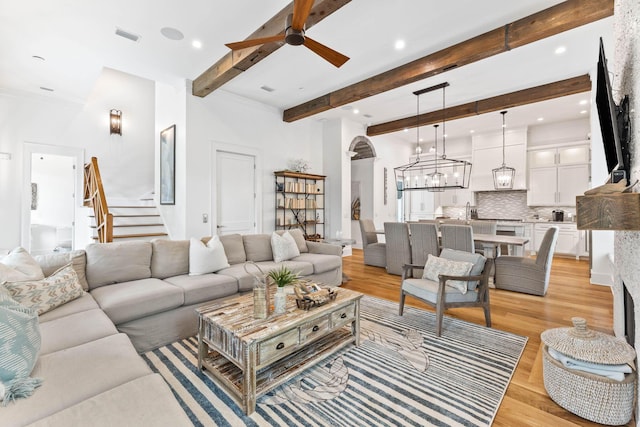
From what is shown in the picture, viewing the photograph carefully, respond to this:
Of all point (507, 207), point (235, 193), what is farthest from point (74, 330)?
point (507, 207)

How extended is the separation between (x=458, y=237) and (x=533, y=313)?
1.32 meters

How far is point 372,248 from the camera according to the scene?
19.2 feet

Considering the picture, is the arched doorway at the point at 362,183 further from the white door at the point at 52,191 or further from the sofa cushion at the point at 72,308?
the white door at the point at 52,191

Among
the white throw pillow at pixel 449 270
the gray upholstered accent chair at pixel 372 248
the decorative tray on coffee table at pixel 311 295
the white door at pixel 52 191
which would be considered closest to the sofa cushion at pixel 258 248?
the decorative tray on coffee table at pixel 311 295

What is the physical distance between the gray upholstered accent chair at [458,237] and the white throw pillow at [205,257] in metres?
3.26

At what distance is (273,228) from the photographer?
6176 millimetres

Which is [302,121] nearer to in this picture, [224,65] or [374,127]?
[374,127]

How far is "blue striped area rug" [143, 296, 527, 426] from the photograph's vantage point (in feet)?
5.78

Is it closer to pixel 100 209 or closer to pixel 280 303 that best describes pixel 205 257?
pixel 280 303

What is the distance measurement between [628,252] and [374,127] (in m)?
6.36

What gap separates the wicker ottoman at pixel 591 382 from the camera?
1678 mm

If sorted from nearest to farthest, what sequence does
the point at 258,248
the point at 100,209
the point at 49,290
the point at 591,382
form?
the point at 591,382 → the point at 49,290 → the point at 258,248 → the point at 100,209

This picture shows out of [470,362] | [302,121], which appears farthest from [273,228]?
[470,362]

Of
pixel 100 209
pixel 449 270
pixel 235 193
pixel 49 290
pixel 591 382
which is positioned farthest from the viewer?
pixel 235 193
